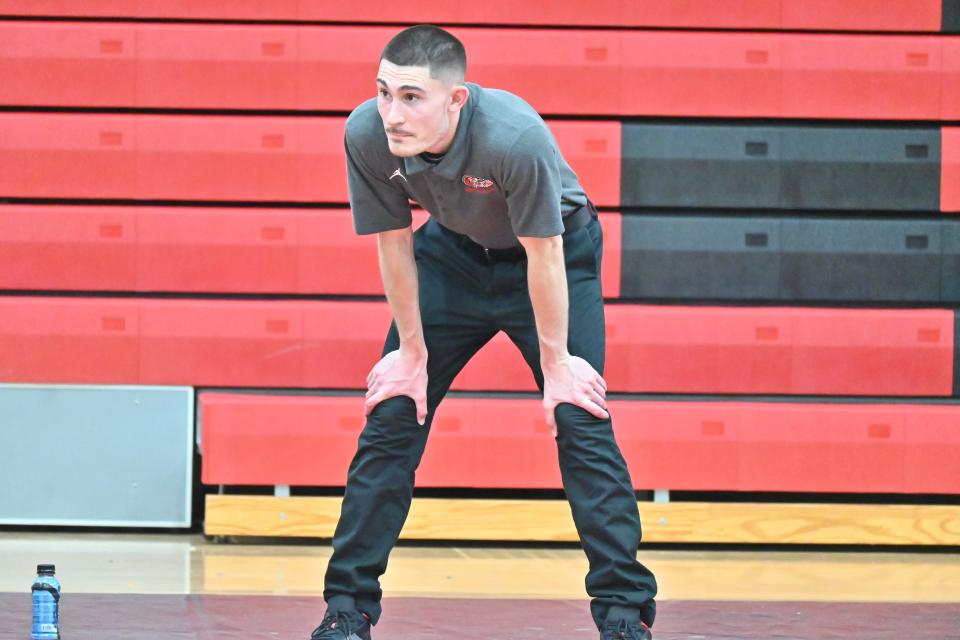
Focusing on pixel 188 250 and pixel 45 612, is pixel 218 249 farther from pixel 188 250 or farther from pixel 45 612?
pixel 45 612

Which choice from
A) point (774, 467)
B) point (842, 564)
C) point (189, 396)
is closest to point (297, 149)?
point (189, 396)

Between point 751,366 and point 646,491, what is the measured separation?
49cm

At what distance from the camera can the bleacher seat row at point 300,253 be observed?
12.4 ft

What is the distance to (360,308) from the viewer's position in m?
3.76

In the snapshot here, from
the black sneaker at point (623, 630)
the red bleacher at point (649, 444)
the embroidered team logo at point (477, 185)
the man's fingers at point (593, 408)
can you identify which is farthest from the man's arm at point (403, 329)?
the red bleacher at point (649, 444)

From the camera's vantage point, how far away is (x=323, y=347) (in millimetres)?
3756

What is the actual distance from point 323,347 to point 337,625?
1.69 m

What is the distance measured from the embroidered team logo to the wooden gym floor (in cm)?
91

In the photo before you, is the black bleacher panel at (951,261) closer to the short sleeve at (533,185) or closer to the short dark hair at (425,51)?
the short sleeve at (533,185)

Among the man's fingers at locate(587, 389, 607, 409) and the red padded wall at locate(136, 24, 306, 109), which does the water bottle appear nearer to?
the man's fingers at locate(587, 389, 607, 409)

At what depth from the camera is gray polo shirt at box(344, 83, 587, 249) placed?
206 centimetres

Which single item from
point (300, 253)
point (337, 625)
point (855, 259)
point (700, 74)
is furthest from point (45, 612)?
point (855, 259)

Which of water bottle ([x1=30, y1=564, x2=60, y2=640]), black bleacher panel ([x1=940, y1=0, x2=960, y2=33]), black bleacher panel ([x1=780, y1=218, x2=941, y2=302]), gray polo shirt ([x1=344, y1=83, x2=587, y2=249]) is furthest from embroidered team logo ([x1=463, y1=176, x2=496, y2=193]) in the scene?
black bleacher panel ([x1=940, y1=0, x2=960, y2=33])

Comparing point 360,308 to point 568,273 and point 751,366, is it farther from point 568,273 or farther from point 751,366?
point 568,273
